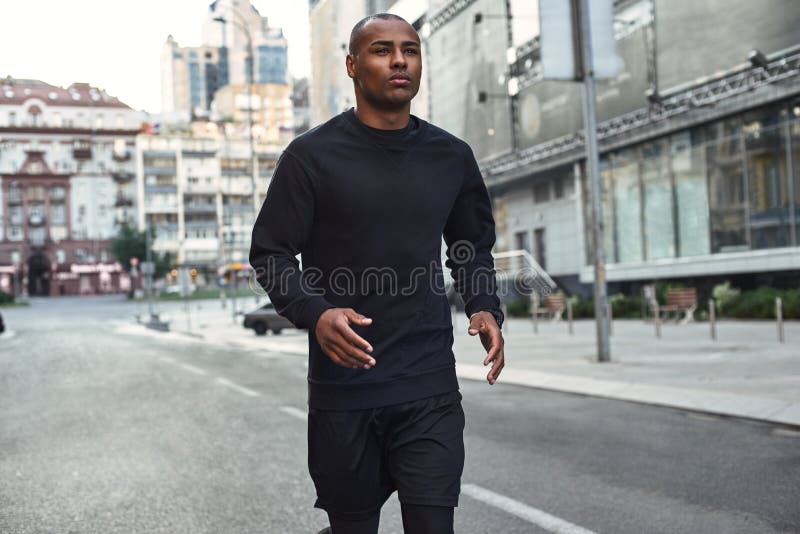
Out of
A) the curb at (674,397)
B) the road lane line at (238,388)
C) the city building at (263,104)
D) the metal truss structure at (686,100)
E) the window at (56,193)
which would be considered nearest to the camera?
the curb at (674,397)

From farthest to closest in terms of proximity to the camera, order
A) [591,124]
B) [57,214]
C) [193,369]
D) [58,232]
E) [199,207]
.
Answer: [199,207] < [57,214] < [58,232] < [193,369] < [591,124]

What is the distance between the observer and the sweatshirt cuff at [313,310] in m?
2.26

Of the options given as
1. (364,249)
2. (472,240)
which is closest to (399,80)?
(364,249)

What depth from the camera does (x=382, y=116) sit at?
2496 mm

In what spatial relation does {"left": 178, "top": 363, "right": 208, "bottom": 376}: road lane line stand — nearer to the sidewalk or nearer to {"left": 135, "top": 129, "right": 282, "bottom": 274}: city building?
the sidewalk

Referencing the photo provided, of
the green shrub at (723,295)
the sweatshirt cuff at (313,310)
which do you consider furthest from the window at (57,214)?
the sweatshirt cuff at (313,310)

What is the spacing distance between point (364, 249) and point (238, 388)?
31.1 feet

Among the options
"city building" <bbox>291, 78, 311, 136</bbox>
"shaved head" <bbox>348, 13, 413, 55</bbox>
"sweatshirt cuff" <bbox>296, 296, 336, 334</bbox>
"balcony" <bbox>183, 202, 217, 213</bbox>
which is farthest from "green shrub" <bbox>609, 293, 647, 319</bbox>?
"city building" <bbox>291, 78, 311, 136</bbox>

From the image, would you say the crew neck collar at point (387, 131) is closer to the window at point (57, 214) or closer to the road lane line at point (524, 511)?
the road lane line at point (524, 511)

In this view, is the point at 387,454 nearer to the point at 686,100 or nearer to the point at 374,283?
the point at 374,283

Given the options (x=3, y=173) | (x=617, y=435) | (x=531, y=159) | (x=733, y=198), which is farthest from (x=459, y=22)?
(x=3, y=173)

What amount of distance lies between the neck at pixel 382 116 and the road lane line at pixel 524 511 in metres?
2.48

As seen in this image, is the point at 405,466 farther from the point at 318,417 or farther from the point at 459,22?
the point at 459,22

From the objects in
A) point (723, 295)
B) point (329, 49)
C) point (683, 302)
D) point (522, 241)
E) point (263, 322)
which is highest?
point (329, 49)
